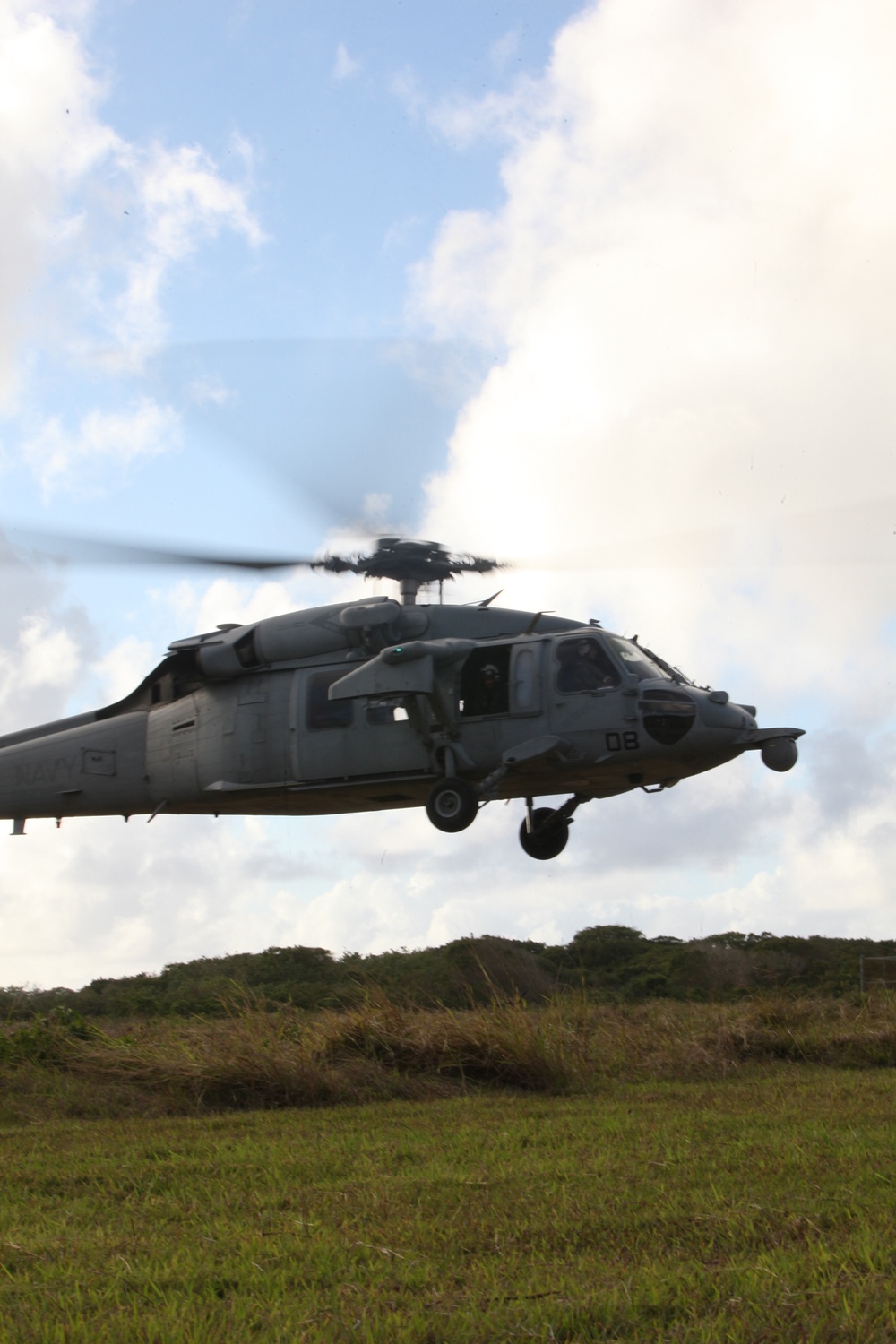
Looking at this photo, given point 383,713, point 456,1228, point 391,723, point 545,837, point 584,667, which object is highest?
point 584,667

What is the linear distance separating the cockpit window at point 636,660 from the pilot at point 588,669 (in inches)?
7.8

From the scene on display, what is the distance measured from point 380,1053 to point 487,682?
5.72 metres

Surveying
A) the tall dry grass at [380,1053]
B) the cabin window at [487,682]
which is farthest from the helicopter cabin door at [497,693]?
the tall dry grass at [380,1053]

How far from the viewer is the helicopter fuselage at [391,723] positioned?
46.5ft

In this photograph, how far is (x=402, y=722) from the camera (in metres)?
14.8

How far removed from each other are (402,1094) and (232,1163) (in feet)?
9.32

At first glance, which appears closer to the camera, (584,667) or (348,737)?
(584,667)

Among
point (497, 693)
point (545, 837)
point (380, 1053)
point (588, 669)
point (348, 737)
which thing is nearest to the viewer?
point (380, 1053)

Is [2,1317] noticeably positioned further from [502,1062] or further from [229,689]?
[229,689]

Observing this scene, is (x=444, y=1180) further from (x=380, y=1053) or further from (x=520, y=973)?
(x=520, y=973)

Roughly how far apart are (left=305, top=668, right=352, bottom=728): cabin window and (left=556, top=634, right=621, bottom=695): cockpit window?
2573 millimetres

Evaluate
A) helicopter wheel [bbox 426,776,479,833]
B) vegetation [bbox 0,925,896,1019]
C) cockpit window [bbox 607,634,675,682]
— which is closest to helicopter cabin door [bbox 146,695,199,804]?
vegetation [bbox 0,925,896,1019]

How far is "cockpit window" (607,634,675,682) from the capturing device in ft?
47.5

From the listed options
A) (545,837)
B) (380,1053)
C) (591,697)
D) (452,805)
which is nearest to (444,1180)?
(380,1053)
